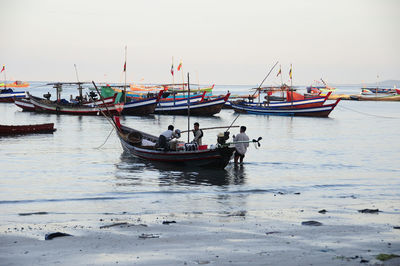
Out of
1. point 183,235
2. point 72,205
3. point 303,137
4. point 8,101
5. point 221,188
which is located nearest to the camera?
A: point 183,235

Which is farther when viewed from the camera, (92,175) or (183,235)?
(92,175)

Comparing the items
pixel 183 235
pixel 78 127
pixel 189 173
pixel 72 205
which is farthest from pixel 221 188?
pixel 78 127

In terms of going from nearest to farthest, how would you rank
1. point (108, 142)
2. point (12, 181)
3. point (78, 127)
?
point (12, 181) < point (108, 142) < point (78, 127)

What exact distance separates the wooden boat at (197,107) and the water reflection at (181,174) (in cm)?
3551

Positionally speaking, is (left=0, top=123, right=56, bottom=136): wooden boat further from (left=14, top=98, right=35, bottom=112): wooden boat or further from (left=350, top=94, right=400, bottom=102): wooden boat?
(left=350, top=94, right=400, bottom=102): wooden boat

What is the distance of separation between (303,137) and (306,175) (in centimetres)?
1663

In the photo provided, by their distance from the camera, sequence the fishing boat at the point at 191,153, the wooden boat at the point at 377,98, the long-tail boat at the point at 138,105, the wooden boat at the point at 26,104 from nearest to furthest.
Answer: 1. the fishing boat at the point at 191,153
2. the long-tail boat at the point at 138,105
3. the wooden boat at the point at 26,104
4. the wooden boat at the point at 377,98

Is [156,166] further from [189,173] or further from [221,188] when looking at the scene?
[221,188]

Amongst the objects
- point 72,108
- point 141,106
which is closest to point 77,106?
point 72,108

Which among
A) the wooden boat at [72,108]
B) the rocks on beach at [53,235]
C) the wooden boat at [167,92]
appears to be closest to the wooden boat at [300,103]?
the wooden boat at [167,92]

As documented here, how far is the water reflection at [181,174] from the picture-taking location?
15.0m

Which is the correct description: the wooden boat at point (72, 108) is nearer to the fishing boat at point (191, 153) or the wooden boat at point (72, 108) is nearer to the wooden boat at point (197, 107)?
the wooden boat at point (197, 107)

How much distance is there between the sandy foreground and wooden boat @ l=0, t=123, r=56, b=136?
2274 centimetres

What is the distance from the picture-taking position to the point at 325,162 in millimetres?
20984
